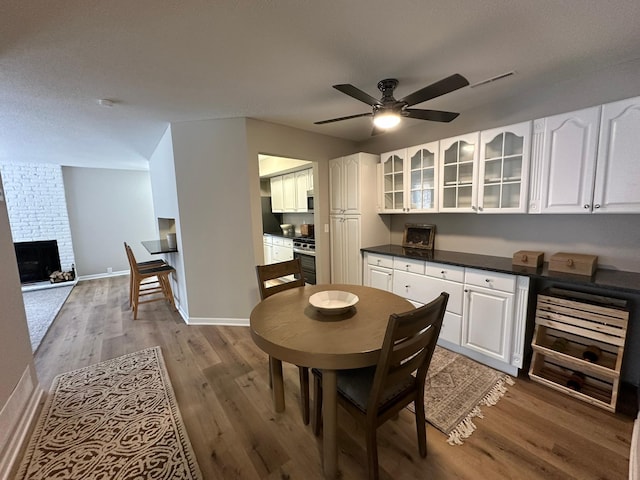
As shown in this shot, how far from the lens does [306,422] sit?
1.73 meters

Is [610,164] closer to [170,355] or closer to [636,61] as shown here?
[636,61]

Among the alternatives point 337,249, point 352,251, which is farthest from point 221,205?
point 352,251

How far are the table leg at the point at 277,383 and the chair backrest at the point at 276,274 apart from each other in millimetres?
487

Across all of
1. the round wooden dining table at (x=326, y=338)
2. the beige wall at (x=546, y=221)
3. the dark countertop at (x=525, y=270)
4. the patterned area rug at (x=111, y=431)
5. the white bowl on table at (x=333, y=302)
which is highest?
the beige wall at (x=546, y=221)

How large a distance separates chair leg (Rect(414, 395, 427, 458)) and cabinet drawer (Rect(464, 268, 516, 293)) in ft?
4.19

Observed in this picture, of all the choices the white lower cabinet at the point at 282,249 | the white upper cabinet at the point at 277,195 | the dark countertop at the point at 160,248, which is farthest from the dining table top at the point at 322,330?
the white upper cabinet at the point at 277,195

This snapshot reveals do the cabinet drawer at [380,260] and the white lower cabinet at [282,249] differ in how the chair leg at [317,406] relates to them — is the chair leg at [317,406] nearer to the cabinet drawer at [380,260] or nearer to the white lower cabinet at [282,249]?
the cabinet drawer at [380,260]

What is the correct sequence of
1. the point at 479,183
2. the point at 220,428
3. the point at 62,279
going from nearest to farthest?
the point at 220,428 → the point at 479,183 → the point at 62,279

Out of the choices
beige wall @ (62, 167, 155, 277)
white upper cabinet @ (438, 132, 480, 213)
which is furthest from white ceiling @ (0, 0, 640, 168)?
beige wall @ (62, 167, 155, 277)

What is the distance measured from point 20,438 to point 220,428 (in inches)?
47.3

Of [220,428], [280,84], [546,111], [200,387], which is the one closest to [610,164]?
[546,111]

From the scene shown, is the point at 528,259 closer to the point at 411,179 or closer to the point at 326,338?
the point at 411,179

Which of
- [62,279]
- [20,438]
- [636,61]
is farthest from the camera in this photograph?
[62,279]

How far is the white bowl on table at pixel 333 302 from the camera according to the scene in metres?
1.54
